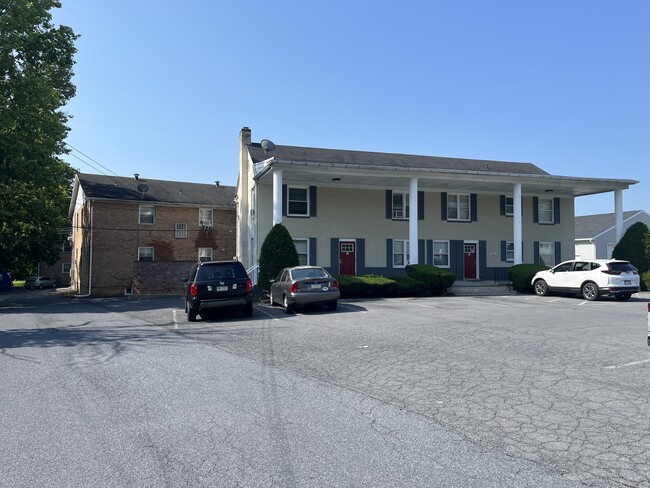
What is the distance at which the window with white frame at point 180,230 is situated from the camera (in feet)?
130

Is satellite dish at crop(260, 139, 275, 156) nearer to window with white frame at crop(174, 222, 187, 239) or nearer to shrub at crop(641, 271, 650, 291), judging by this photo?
window with white frame at crop(174, 222, 187, 239)

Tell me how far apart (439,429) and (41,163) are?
27556 mm

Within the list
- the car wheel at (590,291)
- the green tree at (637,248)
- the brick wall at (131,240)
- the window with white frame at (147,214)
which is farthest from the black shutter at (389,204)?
→ the window with white frame at (147,214)

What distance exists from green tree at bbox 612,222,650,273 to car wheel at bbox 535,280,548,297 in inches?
245

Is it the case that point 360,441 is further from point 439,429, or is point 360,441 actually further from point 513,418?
point 513,418

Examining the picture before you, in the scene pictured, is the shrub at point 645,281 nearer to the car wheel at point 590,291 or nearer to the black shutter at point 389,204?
the car wheel at point 590,291

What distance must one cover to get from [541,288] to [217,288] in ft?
48.9

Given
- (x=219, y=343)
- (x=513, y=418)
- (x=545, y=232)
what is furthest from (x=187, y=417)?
(x=545, y=232)

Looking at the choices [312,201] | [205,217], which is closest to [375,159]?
[312,201]

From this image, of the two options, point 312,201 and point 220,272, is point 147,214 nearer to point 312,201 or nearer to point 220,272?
point 312,201

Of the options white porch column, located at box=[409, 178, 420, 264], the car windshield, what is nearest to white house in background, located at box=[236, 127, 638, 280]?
white porch column, located at box=[409, 178, 420, 264]

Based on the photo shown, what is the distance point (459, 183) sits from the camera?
86.9 feet

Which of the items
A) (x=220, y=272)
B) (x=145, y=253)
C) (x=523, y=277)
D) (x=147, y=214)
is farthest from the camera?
(x=147, y=214)

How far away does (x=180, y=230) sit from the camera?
3978 cm
